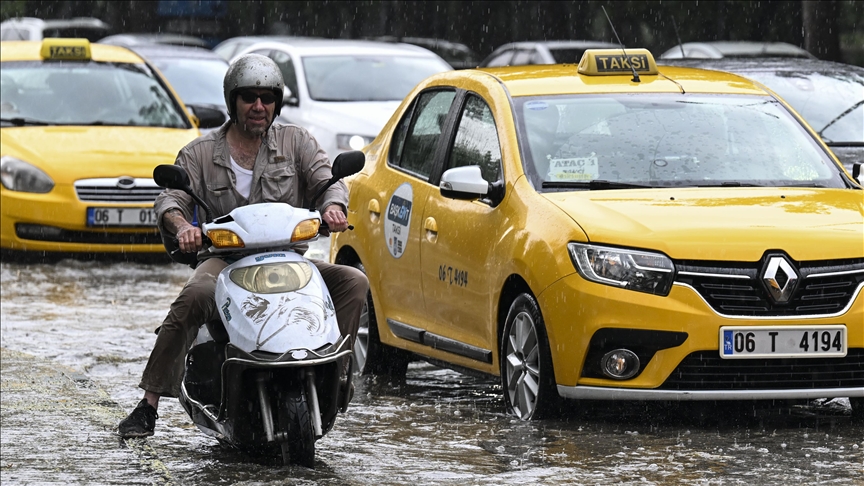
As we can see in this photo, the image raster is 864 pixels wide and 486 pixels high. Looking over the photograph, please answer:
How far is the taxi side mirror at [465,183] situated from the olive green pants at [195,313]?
1085 millimetres

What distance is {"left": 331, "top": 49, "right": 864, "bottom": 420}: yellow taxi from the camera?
702 centimetres

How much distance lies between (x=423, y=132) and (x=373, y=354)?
1.21 metres

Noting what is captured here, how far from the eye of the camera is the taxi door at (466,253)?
789 centimetres

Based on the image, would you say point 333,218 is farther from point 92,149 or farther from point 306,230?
point 92,149

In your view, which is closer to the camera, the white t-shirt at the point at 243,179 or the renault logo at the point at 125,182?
the white t-shirt at the point at 243,179

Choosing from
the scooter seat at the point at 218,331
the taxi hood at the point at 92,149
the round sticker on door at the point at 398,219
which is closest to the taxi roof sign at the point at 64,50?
the taxi hood at the point at 92,149

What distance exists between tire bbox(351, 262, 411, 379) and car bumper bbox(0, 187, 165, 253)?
4.93m

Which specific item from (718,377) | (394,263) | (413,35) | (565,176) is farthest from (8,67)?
(413,35)

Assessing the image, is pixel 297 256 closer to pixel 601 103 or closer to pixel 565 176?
pixel 565 176

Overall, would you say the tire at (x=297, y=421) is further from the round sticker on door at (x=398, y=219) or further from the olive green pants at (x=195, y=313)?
the round sticker on door at (x=398, y=219)

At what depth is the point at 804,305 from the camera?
23.1ft

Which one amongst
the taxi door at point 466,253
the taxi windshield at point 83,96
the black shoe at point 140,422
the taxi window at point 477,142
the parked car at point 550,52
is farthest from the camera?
the parked car at point 550,52

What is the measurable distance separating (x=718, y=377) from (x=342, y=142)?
10.3m

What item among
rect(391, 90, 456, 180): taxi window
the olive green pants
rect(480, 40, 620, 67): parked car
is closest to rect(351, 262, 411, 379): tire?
rect(391, 90, 456, 180): taxi window
